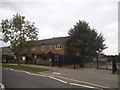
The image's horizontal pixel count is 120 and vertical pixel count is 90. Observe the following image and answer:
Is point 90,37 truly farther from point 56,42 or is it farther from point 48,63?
point 48,63

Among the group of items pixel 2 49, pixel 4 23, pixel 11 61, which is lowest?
pixel 11 61

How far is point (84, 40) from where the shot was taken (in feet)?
115

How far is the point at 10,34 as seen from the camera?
24000mm

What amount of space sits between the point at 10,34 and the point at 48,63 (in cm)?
867

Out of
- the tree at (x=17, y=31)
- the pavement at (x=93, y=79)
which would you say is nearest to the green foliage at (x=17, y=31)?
the tree at (x=17, y=31)

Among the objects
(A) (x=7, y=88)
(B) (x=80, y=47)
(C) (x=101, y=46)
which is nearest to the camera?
(A) (x=7, y=88)

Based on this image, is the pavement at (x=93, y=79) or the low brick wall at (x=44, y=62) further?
the low brick wall at (x=44, y=62)

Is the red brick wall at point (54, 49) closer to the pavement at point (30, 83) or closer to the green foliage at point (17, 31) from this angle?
the green foliage at point (17, 31)

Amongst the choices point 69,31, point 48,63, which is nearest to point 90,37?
point 69,31

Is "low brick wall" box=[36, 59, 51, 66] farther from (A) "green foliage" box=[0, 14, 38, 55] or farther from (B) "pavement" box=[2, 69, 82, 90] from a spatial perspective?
(B) "pavement" box=[2, 69, 82, 90]

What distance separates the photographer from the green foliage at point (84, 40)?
115 feet

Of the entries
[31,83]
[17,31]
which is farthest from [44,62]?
→ [31,83]

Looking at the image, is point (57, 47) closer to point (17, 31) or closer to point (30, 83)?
point (17, 31)

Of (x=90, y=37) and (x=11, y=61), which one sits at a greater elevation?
(x=90, y=37)
